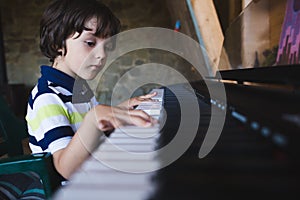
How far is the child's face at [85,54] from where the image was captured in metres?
1.07

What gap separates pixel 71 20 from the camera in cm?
107

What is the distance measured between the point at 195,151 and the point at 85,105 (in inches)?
29.6

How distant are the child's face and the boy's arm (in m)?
0.41

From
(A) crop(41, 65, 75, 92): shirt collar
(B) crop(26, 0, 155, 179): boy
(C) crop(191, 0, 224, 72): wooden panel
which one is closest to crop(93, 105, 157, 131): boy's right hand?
(B) crop(26, 0, 155, 179): boy

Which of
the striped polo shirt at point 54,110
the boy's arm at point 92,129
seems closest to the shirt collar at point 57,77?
the striped polo shirt at point 54,110

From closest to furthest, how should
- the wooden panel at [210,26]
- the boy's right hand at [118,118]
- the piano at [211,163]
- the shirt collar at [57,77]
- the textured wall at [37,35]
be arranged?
1. the piano at [211,163]
2. the boy's right hand at [118,118]
3. the shirt collar at [57,77]
4. the wooden panel at [210,26]
5. the textured wall at [37,35]

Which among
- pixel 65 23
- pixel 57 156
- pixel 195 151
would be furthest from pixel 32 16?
pixel 195 151

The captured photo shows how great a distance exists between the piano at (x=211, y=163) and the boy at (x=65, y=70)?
38cm

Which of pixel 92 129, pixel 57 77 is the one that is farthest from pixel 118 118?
pixel 57 77

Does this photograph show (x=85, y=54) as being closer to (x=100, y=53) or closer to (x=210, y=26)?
(x=100, y=53)

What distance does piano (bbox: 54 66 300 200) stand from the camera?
0.28 meters

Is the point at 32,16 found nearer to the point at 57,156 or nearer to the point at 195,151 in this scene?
the point at 57,156

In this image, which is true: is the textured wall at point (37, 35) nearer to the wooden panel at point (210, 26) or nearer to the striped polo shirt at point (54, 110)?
the wooden panel at point (210, 26)

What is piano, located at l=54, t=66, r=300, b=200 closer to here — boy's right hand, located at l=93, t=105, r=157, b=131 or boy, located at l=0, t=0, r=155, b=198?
boy's right hand, located at l=93, t=105, r=157, b=131
